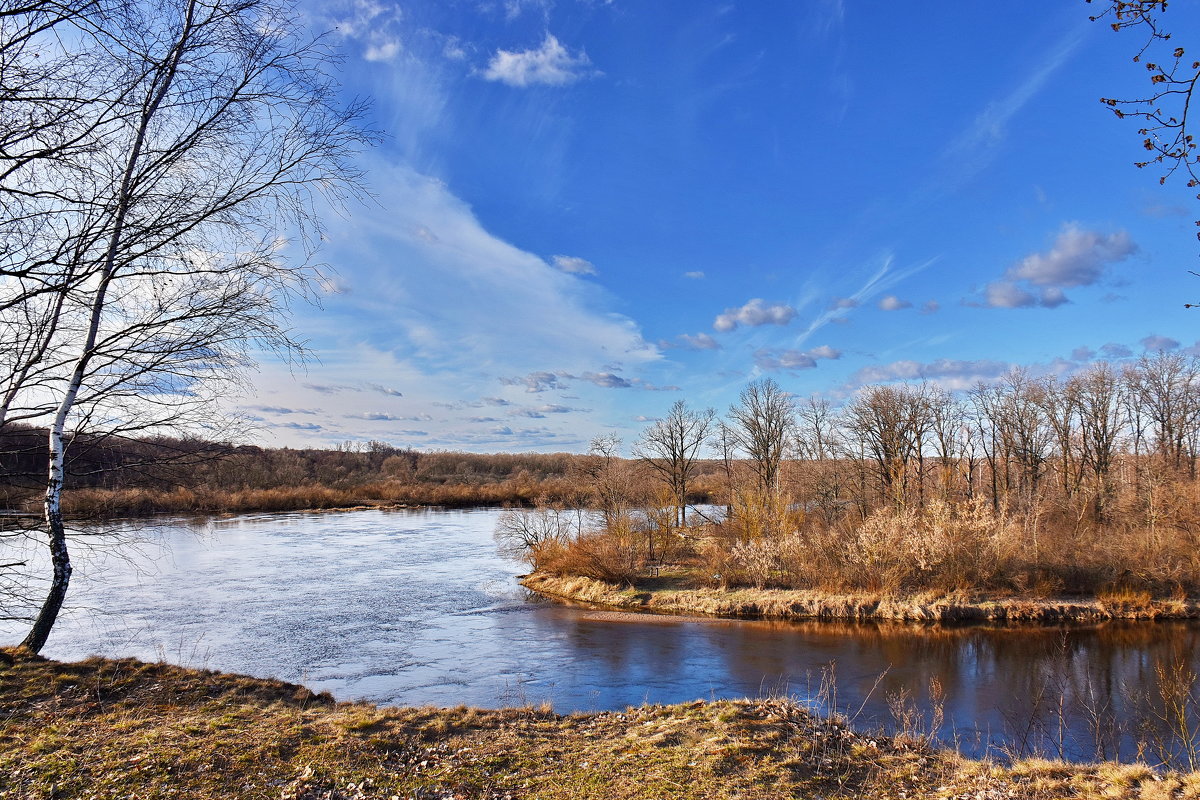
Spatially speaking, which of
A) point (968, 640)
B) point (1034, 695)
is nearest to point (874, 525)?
point (968, 640)

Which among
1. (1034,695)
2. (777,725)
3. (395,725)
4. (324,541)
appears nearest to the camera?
(395,725)

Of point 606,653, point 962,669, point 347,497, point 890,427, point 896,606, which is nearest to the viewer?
point 962,669

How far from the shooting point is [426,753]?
7.88m

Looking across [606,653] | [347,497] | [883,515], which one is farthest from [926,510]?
[347,497]

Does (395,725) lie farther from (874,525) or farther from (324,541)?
(324,541)

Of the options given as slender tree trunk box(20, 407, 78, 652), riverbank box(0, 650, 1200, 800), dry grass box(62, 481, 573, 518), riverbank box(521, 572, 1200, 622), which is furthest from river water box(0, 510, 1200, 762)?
dry grass box(62, 481, 573, 518)

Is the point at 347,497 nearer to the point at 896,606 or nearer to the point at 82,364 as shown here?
the point at 896,606

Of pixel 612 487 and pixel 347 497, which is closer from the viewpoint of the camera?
pixel 612 487

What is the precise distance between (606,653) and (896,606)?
1225 centimetres

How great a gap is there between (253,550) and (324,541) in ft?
18.1

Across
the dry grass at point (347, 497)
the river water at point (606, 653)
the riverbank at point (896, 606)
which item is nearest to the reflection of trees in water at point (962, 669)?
the river water at point (606, 653)

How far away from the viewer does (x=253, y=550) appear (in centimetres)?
3875

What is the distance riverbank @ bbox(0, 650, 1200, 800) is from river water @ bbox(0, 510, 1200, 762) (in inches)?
70.8

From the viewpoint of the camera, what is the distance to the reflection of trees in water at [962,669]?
13266 millimetres
